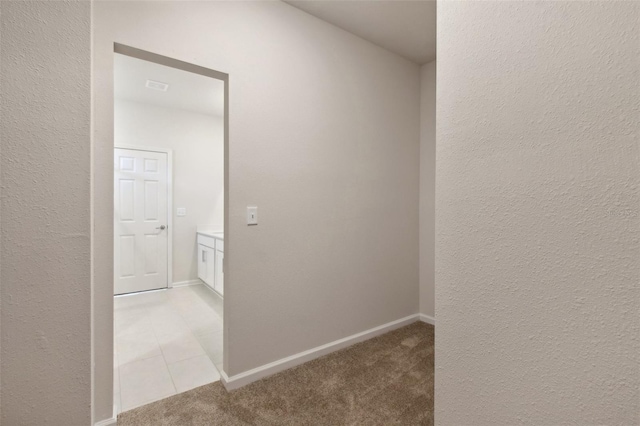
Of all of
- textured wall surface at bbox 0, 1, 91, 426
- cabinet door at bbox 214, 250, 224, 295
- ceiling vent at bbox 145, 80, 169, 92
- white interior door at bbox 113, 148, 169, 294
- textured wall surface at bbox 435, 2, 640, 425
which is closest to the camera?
textured wall surface at bbox 435, 2, 640, 425

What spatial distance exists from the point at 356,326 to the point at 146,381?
158 cm

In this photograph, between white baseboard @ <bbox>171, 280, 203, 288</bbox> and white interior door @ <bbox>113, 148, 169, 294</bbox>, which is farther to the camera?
white baseboard @ <bbox>171, 280, 203, 288</bbox>

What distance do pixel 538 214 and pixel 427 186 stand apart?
2.35m

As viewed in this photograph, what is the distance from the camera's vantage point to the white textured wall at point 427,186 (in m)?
2.96

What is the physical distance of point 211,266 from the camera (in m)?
3.83

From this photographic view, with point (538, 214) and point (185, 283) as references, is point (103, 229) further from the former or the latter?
point (185, 283)

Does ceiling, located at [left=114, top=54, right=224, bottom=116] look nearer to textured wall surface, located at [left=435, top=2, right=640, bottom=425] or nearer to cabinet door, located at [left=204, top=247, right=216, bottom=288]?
cabinet door, located at [left=204, top=247, right=216, bottom=288]

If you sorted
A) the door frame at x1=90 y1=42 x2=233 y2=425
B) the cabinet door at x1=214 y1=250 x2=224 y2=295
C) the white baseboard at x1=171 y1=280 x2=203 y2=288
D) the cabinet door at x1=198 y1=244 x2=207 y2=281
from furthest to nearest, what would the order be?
the white baseboard at x1=171 y1=280 x2=203 y2=288 → the cabinet door at x1=198 y1=244 x2=207 y2=281 → the cabinet door at x1=214 y1=250 x2=224 y2=295 → the door frame at x1=90 y1=42 x2=233 y2=425

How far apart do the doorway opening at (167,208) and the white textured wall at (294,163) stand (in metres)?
0.87

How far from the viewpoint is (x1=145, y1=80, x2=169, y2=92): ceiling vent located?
3.36 metres

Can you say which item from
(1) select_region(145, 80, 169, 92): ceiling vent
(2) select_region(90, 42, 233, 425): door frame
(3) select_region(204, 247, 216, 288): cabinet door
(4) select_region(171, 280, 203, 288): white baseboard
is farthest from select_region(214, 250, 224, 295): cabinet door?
(1) select_region(145, 80, 169, 92): ceiling vent

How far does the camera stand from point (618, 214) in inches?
24.5

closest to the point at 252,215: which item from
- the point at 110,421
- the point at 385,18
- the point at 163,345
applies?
the point at 110,421

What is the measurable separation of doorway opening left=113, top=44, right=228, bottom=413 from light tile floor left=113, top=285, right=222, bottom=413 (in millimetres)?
13
